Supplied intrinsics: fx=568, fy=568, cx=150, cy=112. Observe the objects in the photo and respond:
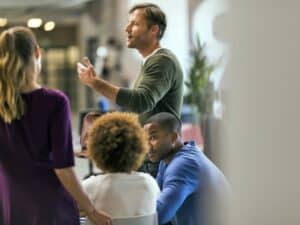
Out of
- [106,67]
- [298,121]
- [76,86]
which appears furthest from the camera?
[76,86]

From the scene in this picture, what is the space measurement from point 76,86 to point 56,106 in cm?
907

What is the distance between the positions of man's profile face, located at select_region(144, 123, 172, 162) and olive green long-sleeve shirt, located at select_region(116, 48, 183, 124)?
0.25ft

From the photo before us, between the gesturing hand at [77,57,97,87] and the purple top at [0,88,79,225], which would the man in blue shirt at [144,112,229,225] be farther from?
the purple top at [0,88,79,225]

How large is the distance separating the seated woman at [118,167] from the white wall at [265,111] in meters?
0.52

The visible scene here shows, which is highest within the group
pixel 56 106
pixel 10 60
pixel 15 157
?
pixel 10 60

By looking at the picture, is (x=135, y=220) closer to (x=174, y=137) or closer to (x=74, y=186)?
(x=74, y=186)

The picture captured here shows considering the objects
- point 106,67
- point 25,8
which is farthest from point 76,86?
point 25,8

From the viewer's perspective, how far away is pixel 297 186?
87.7 inches

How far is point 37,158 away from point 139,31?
0.82 m

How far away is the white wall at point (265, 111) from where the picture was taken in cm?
222

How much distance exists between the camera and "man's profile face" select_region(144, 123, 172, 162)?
232 centimetres

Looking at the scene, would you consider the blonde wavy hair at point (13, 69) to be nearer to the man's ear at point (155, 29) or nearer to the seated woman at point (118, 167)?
the seated woman at point (118, 167)

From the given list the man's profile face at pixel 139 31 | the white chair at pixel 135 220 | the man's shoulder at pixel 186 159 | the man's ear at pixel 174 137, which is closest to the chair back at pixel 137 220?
the white chair at pixel 135 220

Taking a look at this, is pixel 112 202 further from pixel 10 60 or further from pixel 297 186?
pixel 297 186
